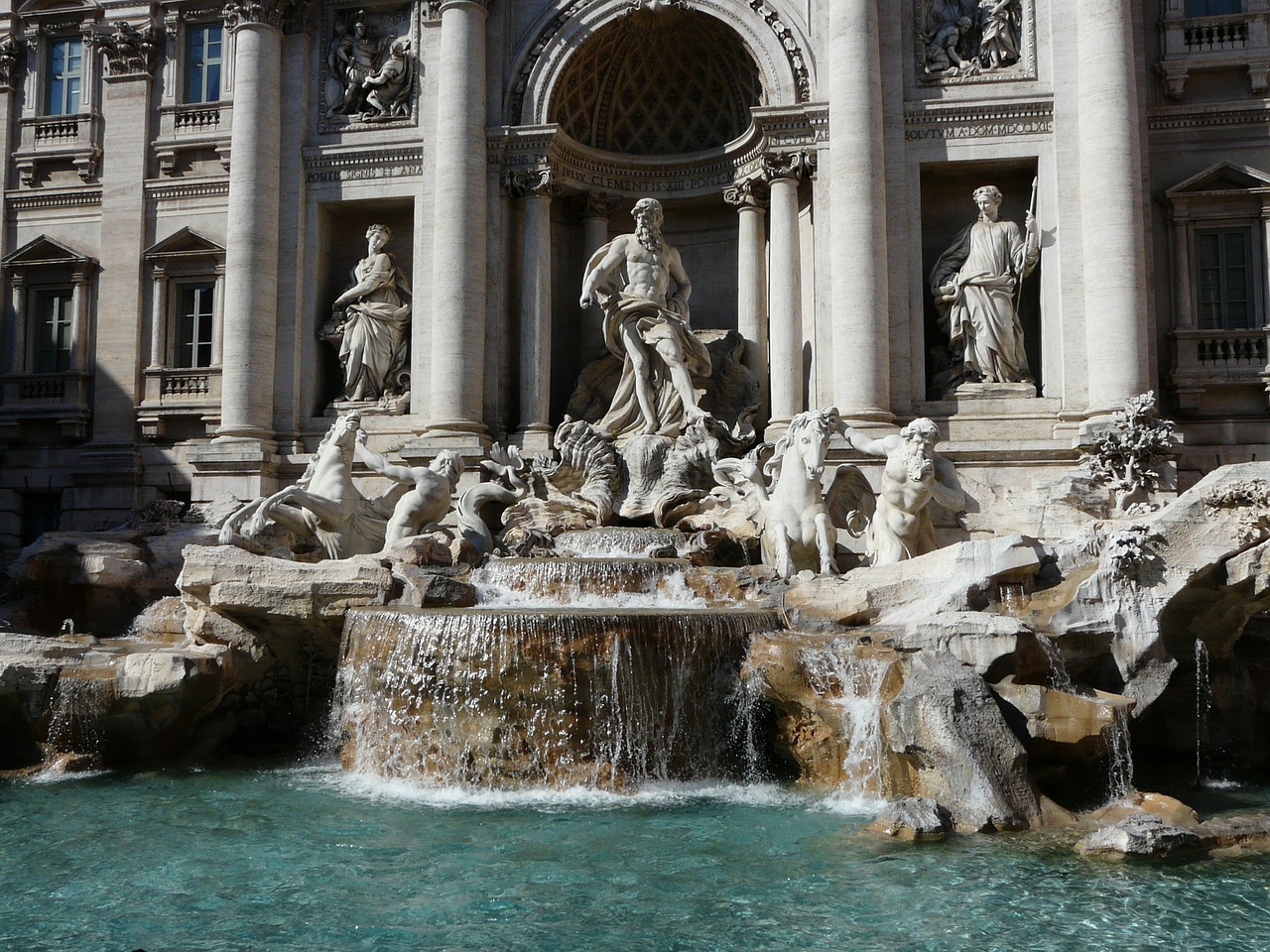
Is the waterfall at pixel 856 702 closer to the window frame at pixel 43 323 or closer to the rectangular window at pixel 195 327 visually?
the rectangular window at pixel 195 327

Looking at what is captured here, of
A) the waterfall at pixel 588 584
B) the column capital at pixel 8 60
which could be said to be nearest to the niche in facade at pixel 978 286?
the waterfall at pixel 588 584

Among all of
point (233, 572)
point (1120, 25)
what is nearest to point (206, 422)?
point (233, 572)

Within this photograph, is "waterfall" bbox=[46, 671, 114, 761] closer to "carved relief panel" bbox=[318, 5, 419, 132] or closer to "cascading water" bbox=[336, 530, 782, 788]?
"cascading water" bbox=[336, 530, 782, 788]

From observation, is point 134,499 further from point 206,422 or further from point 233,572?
point 233,572

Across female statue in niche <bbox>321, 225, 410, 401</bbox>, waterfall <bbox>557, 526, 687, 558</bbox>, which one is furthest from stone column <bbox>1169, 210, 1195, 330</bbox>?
female statue in niche <bbox>321, 225, 410, 401</bbox>

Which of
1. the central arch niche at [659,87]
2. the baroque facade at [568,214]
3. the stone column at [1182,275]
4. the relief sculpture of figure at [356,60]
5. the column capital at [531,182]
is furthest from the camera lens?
the relief sculpture of figure at [356,60]

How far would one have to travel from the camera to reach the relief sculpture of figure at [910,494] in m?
11.3

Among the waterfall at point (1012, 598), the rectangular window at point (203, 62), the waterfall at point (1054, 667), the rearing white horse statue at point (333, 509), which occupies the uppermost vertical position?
the rectangular window at point (203, 62)

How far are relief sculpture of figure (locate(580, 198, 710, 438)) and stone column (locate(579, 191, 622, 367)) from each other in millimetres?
1585

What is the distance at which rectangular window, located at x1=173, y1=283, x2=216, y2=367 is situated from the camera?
18.5 metres

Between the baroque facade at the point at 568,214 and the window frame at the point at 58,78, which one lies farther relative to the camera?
Result: the window frame at the point at 58,78

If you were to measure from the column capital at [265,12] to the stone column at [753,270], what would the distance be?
25.2ft

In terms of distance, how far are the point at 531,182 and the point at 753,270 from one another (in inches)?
144

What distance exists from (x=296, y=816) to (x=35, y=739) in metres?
3.42
